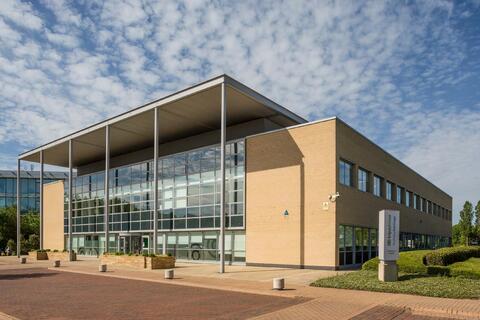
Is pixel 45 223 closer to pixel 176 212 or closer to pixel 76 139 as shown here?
pixel 76 139

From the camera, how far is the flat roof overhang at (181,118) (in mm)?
27078

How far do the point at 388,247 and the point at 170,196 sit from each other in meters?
20.9

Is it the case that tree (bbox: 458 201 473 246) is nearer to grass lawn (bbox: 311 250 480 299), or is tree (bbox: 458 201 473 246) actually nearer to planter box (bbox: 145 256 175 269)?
grass lawn (bbox: 311 250 480 299)

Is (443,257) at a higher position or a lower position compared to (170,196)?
lower

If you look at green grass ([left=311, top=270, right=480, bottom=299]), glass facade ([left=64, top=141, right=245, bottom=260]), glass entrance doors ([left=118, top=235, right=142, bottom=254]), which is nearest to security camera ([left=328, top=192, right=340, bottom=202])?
green grass ([left=311, top=270, right=480, bottom=299])

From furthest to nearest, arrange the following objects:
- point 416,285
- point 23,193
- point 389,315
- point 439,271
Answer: point 23,193 < point 439,271 < point 416,285 < point 389,315

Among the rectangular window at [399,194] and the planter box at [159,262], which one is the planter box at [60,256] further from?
the rectangular window at [399,194]

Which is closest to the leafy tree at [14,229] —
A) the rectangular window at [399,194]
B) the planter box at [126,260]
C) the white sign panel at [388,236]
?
the planter box at [126,260]

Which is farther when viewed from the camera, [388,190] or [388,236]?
[388,190]

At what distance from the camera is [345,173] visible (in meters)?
26.0

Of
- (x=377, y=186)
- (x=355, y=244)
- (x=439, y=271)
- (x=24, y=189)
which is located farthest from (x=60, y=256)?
(x=24, y=189)

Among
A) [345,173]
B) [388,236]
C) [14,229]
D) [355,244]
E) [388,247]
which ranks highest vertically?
[345,173]

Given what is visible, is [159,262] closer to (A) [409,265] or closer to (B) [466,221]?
(A) [409,265]

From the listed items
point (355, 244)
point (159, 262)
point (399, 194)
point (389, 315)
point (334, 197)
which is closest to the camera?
point (389, 315)
